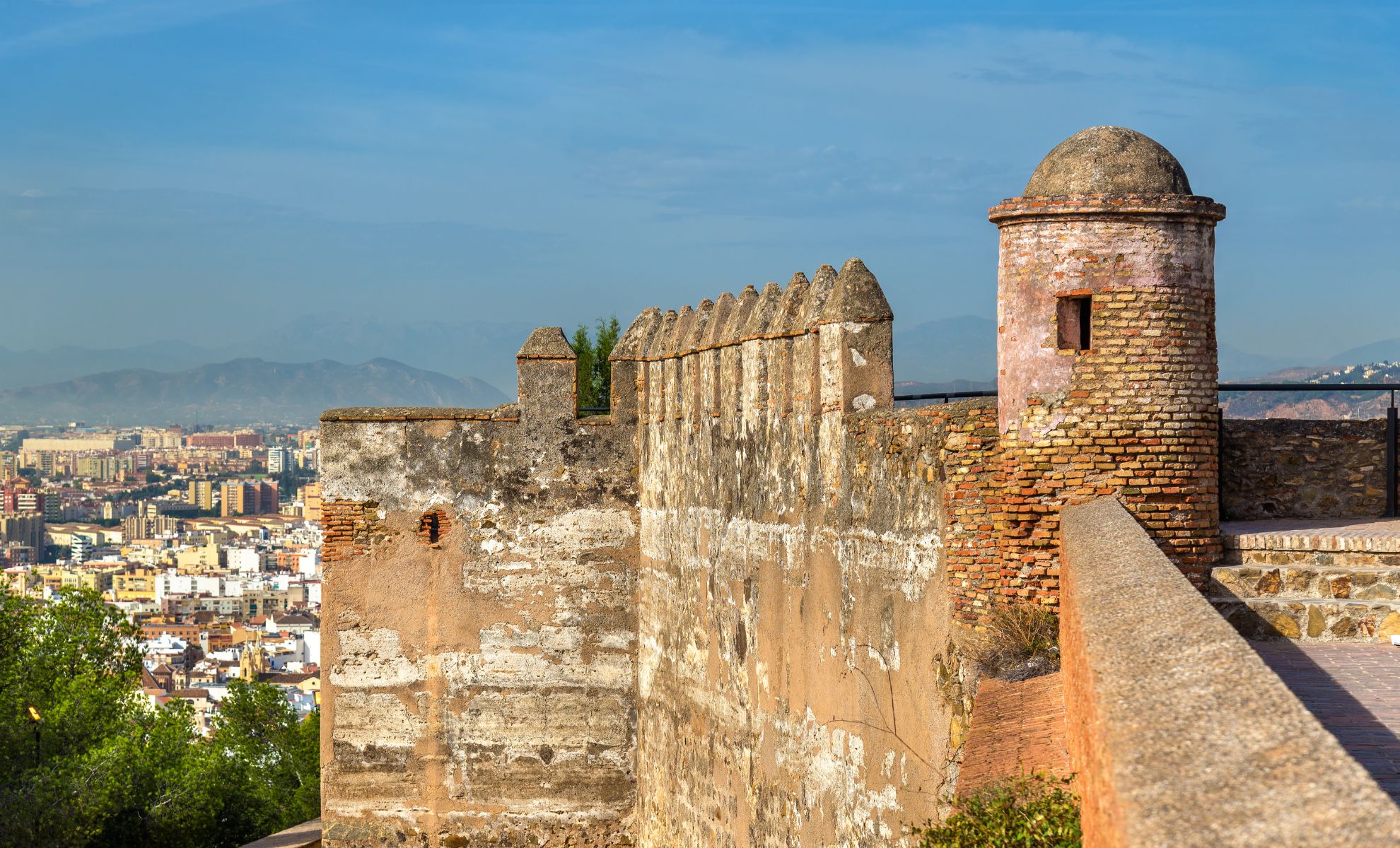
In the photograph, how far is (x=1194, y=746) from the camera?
3014mm

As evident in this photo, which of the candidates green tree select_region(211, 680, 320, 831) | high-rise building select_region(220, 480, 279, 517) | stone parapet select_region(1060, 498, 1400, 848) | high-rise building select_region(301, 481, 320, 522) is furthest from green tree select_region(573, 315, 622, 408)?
high-rise building select_region(220, 480, 279, 517)

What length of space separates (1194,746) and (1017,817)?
2847mm

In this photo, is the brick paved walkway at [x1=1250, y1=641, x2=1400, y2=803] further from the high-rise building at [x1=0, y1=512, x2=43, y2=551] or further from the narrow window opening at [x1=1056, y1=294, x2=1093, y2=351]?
the high-rise building at [x1=0, y1=512, x2=43, y2=551]

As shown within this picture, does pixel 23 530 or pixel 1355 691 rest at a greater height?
pixel 1355 691

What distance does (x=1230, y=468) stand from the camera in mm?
9477

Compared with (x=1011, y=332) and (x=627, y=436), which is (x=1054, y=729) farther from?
(x=627, y=436)

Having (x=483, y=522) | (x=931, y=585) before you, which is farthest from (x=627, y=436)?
(x=931, y=585)

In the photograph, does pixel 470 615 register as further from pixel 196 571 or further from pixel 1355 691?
pixel 196 571

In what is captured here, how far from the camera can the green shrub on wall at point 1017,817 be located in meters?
5.47

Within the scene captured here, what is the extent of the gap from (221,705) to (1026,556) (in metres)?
23.2

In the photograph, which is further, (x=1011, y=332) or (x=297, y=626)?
(x=297, y=626)

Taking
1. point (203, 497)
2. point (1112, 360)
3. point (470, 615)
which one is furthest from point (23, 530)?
point (1112, 360)

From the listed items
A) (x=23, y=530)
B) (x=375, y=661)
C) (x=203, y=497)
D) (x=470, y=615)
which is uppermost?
(x=470, y=615)

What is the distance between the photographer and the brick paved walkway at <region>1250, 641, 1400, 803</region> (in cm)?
521
